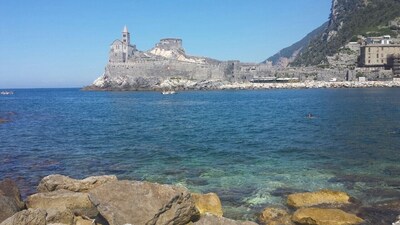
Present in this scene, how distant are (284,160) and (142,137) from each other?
38.3ft

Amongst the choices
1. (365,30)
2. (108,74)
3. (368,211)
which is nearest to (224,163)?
(368,211)

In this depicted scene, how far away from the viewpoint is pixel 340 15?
14825 cm

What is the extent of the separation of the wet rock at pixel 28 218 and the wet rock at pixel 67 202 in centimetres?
159

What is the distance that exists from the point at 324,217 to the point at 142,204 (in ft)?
14.8

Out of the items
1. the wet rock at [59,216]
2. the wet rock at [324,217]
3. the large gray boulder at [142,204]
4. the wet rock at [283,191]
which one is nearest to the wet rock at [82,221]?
the wet rock at [59,216]

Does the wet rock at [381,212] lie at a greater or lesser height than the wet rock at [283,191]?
greater

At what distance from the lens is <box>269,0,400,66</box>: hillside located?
4968 inches

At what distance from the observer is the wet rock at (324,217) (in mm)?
8875

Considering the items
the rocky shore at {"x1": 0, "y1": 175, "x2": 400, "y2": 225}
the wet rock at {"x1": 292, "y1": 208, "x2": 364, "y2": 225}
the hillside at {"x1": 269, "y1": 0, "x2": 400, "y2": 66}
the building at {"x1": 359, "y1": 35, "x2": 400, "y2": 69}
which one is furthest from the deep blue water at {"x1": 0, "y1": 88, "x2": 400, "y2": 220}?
the hillside at {"x1": 269, "y1": 0, "x2": 400, "y2": 66}

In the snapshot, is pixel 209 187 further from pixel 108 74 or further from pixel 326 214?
pixel 108 74

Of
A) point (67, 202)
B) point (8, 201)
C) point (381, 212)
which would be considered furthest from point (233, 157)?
point (8, 201)

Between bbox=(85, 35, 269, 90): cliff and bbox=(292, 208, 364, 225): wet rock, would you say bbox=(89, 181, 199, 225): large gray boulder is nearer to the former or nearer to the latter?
bbox=(292, 208, 364, 225): wet rock

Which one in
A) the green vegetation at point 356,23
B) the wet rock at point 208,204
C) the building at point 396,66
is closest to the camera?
the wet rock at point 208,204

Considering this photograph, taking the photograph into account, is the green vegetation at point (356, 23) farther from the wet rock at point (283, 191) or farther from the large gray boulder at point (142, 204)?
the large gray boulder at point (142, 204)
